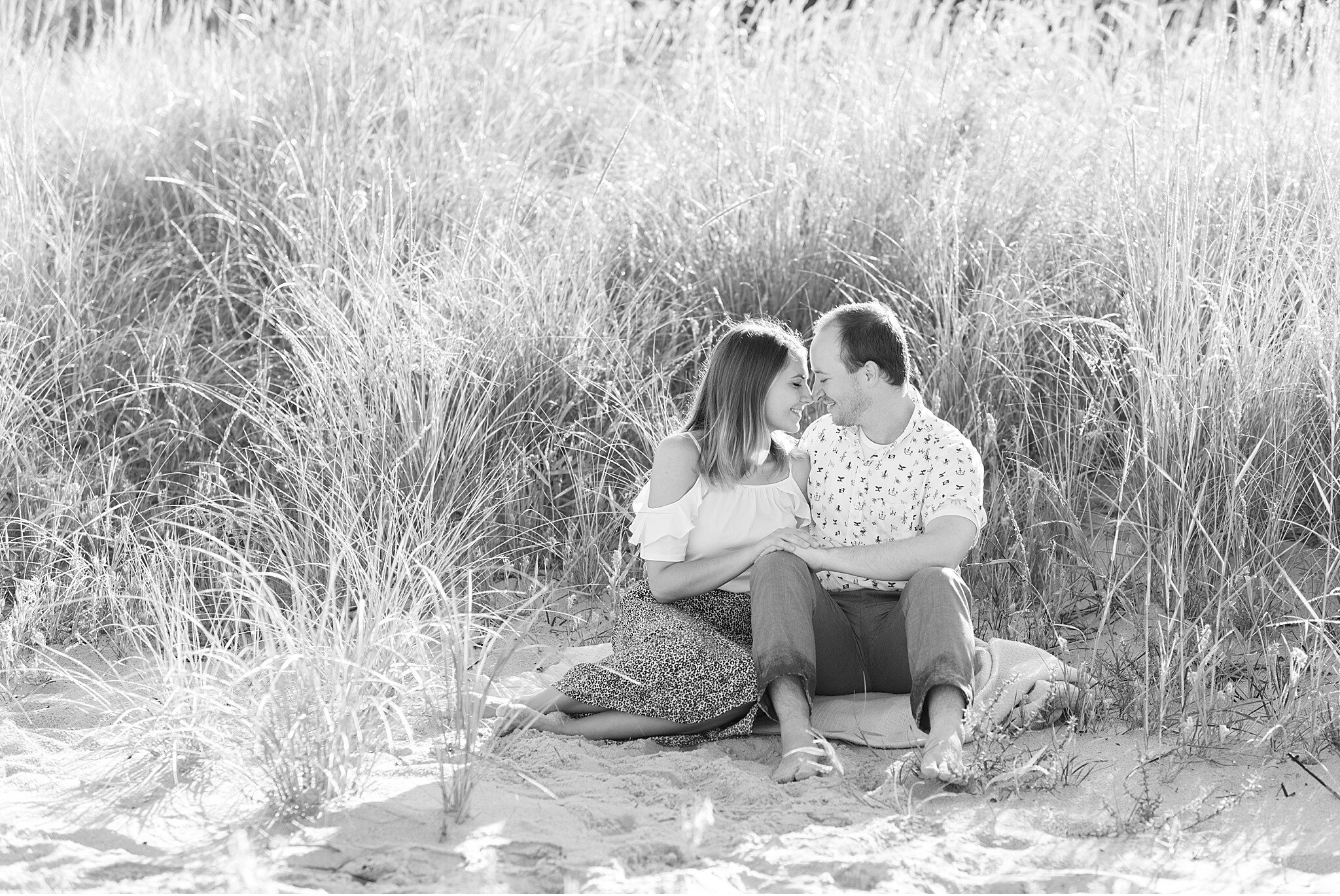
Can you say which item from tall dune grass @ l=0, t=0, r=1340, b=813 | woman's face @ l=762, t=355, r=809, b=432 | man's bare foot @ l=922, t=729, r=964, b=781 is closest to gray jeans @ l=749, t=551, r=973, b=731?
man's bare foot @ l=922, t=729, r=964, b=781

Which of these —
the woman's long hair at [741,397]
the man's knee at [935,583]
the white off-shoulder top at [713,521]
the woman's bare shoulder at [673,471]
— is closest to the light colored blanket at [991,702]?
the man's knee at [935,583]

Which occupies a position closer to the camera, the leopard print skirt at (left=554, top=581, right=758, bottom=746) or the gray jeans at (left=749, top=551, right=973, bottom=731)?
the gray jeans at (left=749, top=551, right=973, bottom=731)

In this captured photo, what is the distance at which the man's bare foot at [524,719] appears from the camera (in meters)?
3.19

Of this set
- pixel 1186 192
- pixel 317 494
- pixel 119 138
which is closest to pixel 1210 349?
pixel 1186 192

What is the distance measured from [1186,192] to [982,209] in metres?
1.00

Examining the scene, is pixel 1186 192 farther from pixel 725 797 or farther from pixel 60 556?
pixel 60 556

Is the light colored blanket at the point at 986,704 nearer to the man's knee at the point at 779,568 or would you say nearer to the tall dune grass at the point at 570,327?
the tall dune grass at the point at 570,327

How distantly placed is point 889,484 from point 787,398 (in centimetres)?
34

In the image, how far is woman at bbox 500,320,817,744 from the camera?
10.9ft

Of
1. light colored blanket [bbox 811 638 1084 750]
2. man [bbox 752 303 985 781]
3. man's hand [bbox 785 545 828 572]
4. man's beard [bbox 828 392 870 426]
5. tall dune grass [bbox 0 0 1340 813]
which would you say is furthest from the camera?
tall dune grass [bbox 0 0 1340 813]

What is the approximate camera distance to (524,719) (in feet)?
10.9

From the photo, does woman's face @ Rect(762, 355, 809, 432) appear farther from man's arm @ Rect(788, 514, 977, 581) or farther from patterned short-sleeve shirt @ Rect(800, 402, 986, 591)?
man's arm @ Rect(788, 514, 977, 581)

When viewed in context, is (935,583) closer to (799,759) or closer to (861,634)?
(861,634)

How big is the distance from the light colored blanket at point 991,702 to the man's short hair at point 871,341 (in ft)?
2.44
